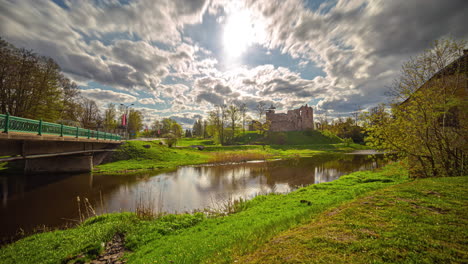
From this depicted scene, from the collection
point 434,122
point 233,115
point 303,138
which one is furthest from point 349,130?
point 434,122

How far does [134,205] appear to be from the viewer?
11961 mm

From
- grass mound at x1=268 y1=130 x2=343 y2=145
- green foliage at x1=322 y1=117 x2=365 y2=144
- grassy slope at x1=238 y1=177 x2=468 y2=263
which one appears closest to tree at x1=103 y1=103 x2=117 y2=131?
grass mound at x1=268 y1=130 x2=343 y2=145

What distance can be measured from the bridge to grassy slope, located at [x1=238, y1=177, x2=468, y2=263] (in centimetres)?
1561

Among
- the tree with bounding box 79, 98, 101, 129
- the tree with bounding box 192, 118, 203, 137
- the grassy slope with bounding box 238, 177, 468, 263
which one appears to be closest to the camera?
the grassy slope with bounding box 238, 177, 468, 263

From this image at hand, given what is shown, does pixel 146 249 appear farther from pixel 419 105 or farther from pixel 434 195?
pixel 419 105

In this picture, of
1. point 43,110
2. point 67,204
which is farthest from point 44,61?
point 67,204

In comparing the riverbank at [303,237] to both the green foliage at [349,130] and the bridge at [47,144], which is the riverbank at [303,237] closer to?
the bridge at [47,144]

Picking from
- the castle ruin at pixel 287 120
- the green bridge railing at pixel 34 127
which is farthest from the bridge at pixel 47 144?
the castle ruin at pixel 287 120

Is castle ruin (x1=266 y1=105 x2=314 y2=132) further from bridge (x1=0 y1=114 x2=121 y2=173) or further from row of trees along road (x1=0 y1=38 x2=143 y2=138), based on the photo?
row of trees along road (x1=0 y1=38 x2=143 y2=138)

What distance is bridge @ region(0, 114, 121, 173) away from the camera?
10.8 meters

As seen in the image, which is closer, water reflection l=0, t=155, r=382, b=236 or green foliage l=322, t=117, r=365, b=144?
water reflection l=0, t=155, r=382, b=236

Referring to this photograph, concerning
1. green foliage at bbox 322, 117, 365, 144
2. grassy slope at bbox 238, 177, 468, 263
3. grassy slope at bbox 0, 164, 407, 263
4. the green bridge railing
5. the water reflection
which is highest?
green foliage at bbox 322, 117, 365, 144

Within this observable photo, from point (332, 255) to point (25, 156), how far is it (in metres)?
20.4

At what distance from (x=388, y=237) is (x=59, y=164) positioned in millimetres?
31296
